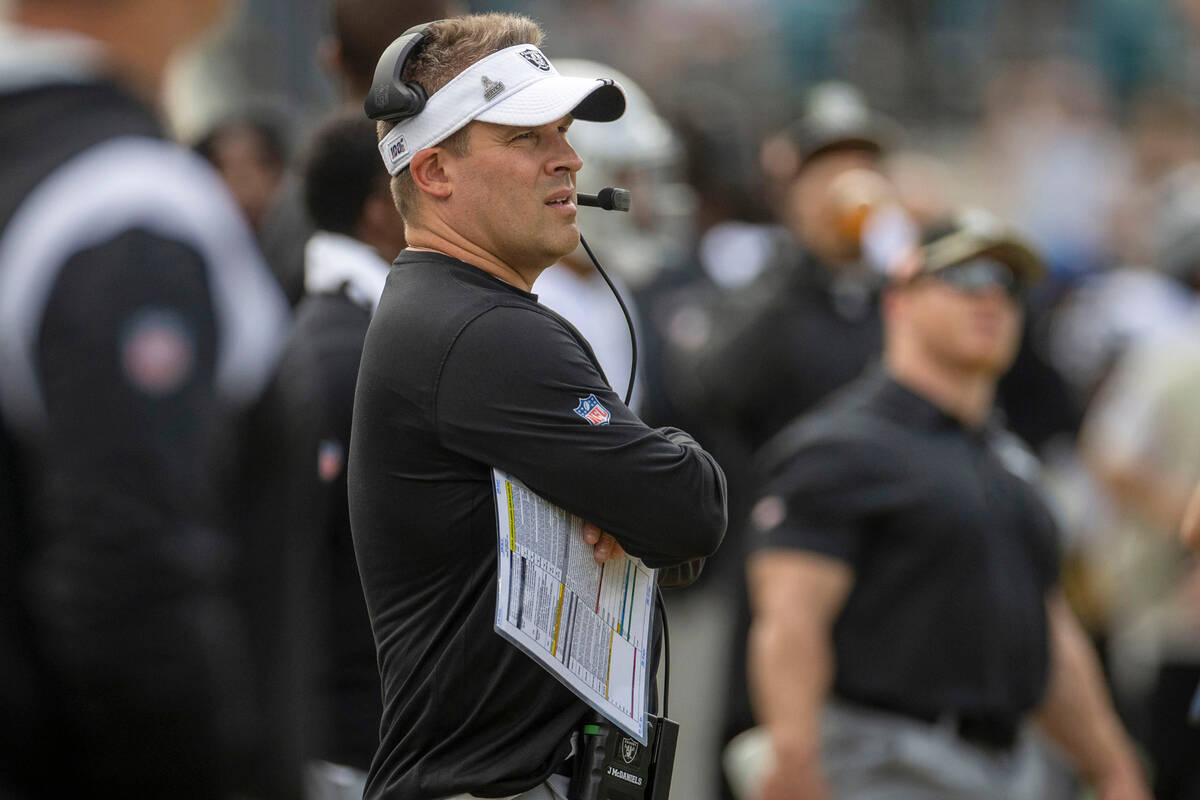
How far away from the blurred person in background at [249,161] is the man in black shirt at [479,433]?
14.6ft

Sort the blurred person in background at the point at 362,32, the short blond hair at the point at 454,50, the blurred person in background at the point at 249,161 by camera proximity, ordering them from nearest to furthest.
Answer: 1. the short blond hair at the point at 454,50
2. the blurred person in background at the point at 362,32
3. the blurred person in background at the point at 249,161

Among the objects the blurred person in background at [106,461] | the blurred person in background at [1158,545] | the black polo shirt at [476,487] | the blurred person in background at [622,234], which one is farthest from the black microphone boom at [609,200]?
the blurred person in background at [1158,545]

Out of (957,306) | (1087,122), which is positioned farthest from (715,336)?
(1087,122)

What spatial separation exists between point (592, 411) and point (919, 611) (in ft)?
8.10

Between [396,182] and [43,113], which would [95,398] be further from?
[396,182]

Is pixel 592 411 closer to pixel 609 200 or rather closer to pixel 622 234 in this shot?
pixel 609 200

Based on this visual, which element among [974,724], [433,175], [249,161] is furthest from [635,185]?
[433,175]

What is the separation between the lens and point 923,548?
4945 mm

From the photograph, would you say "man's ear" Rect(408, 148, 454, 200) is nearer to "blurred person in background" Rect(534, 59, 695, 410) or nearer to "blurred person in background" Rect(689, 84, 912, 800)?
"blurred person in background" Rect(534, 59, 695, 410)

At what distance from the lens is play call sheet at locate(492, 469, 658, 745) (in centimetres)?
261

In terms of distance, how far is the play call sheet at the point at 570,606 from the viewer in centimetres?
261

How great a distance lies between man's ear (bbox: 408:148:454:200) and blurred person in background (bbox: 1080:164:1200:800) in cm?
399

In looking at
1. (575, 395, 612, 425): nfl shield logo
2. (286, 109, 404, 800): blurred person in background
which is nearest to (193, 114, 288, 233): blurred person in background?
(286, 109, 404, 800): blurred person in background

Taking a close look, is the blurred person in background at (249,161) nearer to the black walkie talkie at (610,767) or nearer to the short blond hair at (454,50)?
the short blond hair at (454,50)
